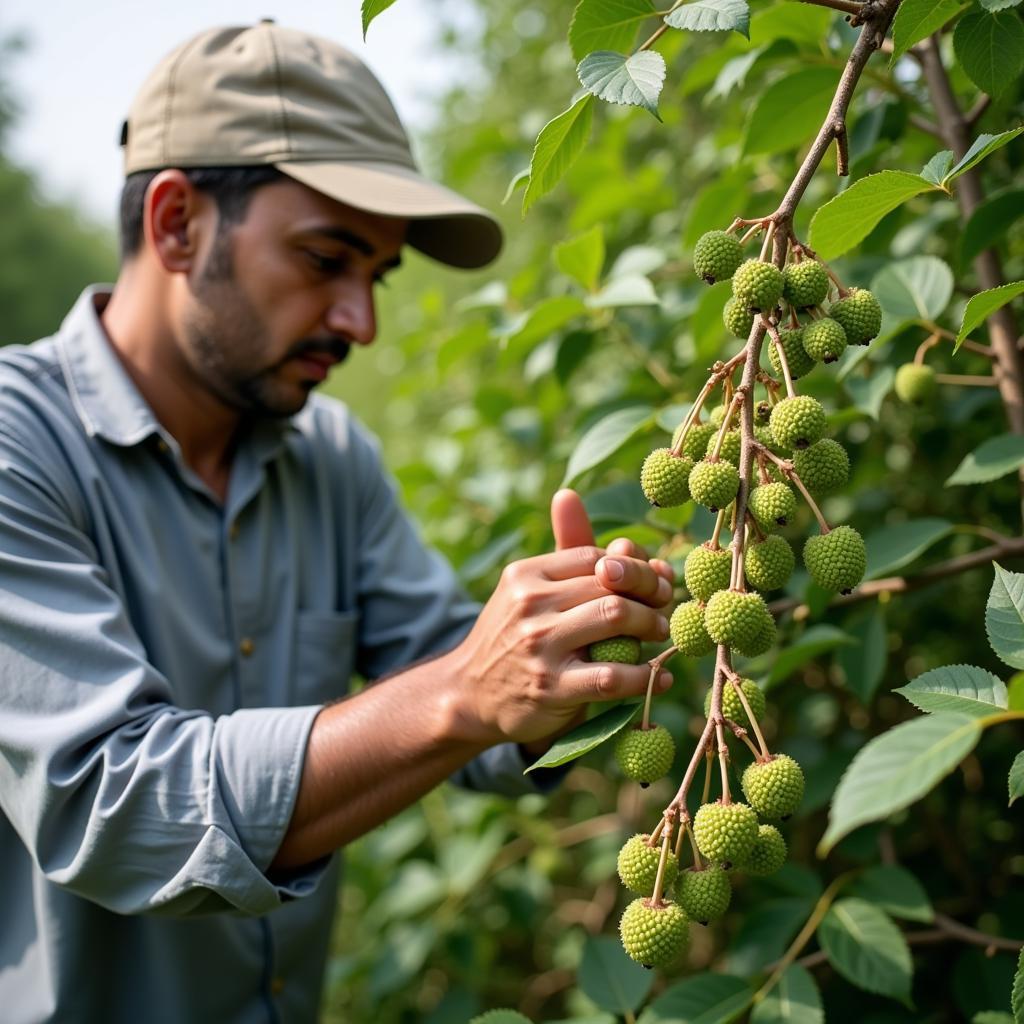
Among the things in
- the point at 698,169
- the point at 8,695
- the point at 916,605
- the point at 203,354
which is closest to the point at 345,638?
the point at 203,354

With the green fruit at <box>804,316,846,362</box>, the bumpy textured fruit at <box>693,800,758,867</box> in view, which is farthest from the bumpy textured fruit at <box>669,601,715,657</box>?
the green fruit at <box>804,316,846,362</box>

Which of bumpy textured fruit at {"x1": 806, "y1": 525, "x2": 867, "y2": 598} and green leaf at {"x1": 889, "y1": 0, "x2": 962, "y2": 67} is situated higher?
green leaf at {"x1": 889, "y1": 0, "x2": 962, "y2": 67}

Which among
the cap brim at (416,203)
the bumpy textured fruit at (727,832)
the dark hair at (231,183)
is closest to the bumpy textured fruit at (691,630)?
the bumpy textured fruit at (727,832)

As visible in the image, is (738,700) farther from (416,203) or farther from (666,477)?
(416,203)

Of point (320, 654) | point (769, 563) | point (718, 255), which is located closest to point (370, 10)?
point (718, 255)

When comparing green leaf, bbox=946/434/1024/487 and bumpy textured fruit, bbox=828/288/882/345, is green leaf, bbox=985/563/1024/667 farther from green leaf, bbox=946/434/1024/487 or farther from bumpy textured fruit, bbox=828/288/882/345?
green leaf, bbox=946/434/1024/487

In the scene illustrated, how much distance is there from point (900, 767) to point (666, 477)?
0.35m

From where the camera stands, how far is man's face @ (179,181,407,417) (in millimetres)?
1581

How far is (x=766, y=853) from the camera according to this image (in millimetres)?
806

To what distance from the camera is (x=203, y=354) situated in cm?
162

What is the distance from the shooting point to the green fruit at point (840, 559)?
0.84m

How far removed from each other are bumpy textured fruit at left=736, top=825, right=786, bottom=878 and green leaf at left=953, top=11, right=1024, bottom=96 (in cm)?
72

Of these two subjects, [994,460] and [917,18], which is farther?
[994,460]

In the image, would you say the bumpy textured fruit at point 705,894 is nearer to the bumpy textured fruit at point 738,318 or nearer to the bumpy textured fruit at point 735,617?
the bumpy textured fruit at point 735,617
